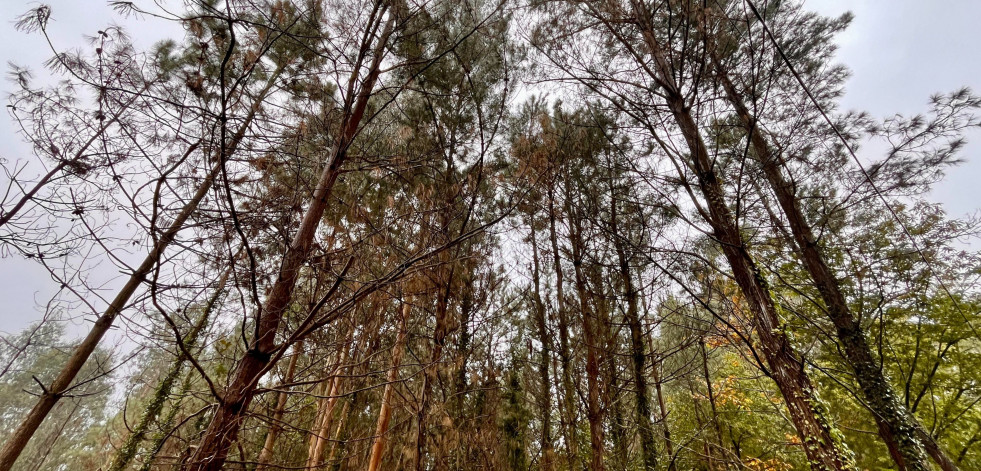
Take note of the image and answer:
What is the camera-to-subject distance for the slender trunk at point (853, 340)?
340 centimetres

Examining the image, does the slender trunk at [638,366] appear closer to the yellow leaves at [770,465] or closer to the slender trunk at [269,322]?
the yellow leaves at [770,465]

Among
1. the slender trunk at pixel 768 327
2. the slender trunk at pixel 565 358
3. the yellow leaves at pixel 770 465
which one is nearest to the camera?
the slender trunk at pixel 768 327

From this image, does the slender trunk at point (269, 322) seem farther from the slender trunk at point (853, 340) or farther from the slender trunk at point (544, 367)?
the slender trunk at point (544, 367)

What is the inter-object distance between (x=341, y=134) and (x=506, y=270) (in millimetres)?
4212

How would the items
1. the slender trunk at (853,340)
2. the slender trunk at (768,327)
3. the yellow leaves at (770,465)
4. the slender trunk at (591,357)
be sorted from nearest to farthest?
the slender trunk at (768,327), the slender trunk at (853,340), the slender trunk at (591,357), the yellow leaves at (770,465)

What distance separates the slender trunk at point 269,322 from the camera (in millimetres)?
1420

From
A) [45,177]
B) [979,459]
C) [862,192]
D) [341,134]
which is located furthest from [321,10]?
[979,459]

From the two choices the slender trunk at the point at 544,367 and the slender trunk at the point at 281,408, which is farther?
the slender trunk at the point at 544,367

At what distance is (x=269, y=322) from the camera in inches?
69.5

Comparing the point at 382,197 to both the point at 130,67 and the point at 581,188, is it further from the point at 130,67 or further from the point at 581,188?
the point at 581,188

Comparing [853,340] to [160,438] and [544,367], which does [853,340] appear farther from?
[160,438]

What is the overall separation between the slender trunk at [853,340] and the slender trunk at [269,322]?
272 cm

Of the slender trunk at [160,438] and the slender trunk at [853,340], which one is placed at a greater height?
the slender trunk at [853,340]

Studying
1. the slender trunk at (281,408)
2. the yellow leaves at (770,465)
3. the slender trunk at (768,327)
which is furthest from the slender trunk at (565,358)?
the yellow leaves at (770,465)
